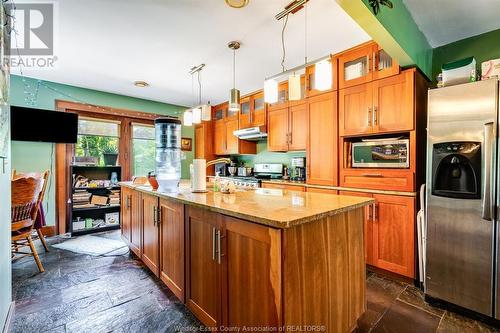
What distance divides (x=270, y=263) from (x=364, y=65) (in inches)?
96.0

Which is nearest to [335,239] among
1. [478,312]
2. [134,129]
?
[478,312]

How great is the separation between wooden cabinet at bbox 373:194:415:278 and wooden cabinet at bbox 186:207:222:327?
1794mm

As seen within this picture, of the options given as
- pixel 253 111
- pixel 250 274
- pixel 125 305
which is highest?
pixel 253 111

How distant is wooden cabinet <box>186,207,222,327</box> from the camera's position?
1.44 metres

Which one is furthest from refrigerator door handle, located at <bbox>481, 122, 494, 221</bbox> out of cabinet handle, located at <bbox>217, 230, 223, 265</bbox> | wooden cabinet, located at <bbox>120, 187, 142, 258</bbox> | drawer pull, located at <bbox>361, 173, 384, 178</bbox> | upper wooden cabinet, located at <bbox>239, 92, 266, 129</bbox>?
wooden cabinet, located at <bbox>120, 187, 142, 258</bbox>

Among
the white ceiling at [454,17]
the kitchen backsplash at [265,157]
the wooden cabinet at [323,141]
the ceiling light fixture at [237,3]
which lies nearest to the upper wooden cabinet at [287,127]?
the wooden cabinet at [323,141]

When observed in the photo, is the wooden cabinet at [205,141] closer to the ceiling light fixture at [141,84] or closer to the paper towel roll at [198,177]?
the ceiling light fixture at [141,84]

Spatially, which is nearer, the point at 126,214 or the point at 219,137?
the point at 126,214

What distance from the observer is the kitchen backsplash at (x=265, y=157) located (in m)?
4.11

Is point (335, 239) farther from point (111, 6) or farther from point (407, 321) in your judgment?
point (111, 6)

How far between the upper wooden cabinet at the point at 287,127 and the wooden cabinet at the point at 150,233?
6.84 ft

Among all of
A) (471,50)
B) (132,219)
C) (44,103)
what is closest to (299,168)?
(471,50)

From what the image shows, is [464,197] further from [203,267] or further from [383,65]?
[203,267]

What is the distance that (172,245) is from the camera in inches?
75.3
